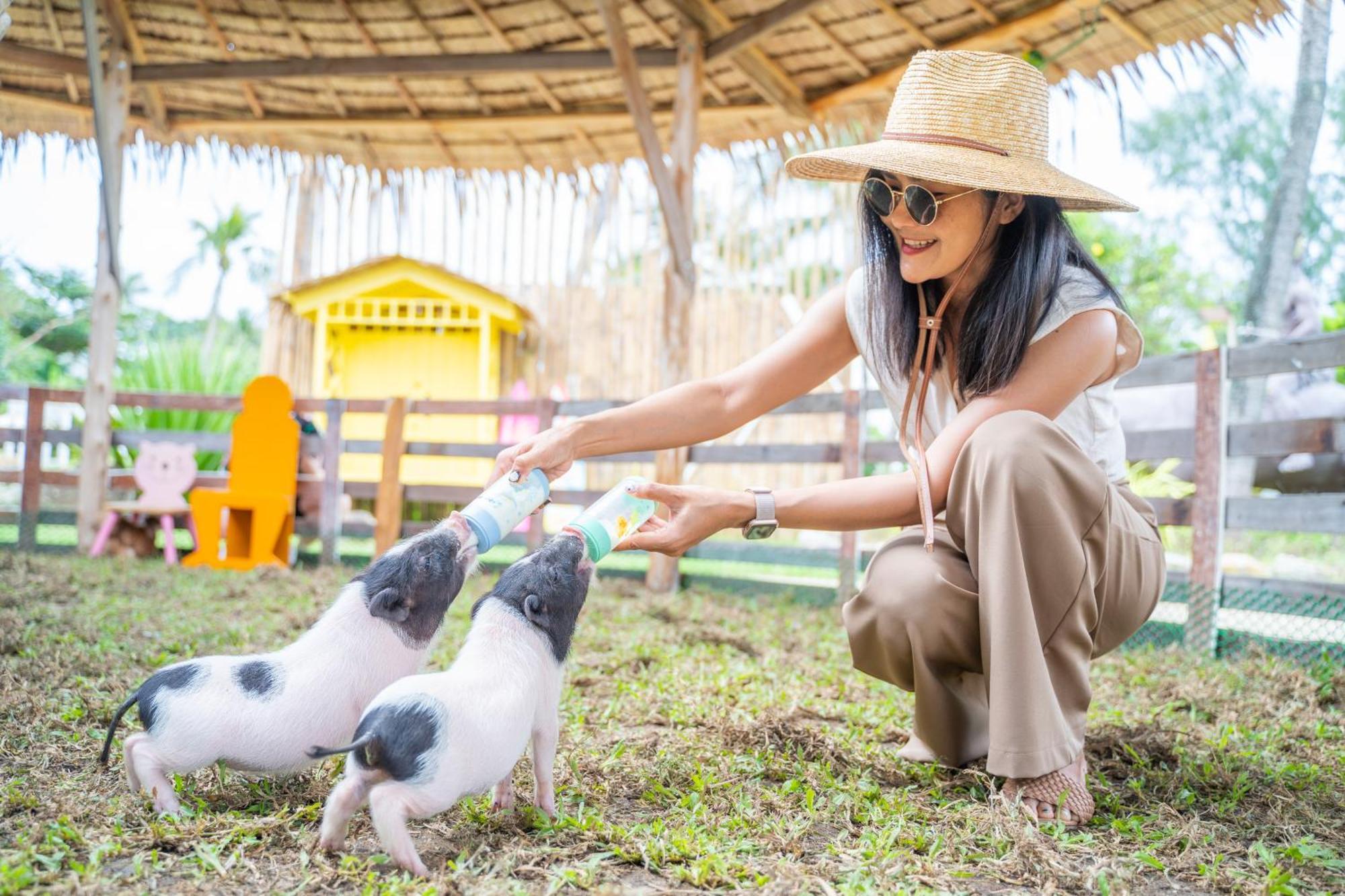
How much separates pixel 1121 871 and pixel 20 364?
1110 inches

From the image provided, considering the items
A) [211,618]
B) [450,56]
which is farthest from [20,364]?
[211,618]

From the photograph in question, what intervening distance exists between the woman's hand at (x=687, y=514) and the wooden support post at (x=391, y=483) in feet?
17.5

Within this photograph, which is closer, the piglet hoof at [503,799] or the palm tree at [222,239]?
the piglet hoof at [503,799]

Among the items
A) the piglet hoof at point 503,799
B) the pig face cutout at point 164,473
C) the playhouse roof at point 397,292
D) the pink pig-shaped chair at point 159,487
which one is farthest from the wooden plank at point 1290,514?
the playhouse roof at point 397,292

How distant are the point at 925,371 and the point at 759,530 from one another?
528 mm

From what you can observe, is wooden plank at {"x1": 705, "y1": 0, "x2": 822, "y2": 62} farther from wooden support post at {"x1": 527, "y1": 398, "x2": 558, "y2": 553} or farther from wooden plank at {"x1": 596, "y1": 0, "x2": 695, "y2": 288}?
wooden support post at {"x1": 527, "y1": 398, "x2": 558, "y2": 553}

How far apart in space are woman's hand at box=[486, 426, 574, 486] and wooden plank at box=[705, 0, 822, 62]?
4.11 metres

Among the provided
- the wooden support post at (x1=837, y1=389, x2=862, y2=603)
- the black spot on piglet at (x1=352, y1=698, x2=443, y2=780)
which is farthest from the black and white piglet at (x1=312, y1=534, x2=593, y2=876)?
the wooden support post at (x1=837, y1=389, x2=862, y2=603)

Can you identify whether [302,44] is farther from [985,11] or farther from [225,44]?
[985,11]

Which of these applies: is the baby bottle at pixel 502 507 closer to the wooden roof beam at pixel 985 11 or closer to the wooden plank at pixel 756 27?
the wooden plank at pixel 756 27

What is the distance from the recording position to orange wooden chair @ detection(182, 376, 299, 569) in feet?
21.9

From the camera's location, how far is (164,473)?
7156 millimetres

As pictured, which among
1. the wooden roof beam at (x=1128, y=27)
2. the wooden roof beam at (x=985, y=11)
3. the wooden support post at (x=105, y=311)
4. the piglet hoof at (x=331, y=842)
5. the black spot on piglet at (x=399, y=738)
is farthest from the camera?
the wooden support post at (x=105, y=311)

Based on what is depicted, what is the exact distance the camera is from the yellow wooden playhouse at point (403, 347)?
31.4ft
